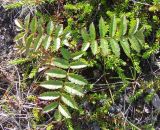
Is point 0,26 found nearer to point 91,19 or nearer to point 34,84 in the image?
point 34,84

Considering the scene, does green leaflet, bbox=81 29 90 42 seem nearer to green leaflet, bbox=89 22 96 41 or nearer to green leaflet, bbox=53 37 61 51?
green leaflet, bbox=89 22 96 41

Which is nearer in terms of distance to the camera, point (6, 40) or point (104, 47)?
point (104, 47)

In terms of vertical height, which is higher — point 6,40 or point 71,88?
point 6,40

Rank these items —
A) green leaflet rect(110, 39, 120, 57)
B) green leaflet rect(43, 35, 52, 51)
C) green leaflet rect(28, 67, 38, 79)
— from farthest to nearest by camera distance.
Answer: green leaflet rect(28, 67, 38, 79) → green leaflet rect(43, 35, 52, 51) → green leaflet rect(110, 39, 120, 57)

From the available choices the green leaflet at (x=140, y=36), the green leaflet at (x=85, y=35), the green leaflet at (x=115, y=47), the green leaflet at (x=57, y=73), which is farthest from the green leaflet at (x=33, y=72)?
the green leaflet at (x=140, y=36)

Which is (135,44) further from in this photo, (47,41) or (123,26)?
(47,41)

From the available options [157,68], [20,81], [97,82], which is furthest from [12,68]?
[157,68]

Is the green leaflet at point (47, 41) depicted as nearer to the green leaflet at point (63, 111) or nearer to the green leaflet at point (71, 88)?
the green leaflet at point (71, 88)

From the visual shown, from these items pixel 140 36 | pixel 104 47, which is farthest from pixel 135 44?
pixel 104 47

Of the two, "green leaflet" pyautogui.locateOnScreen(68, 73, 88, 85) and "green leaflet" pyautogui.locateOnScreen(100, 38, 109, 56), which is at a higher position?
"green leaflet" pyautogui.locateOnScreen(100, 38, 109, 56)

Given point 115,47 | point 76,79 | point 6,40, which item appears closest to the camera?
point 115,47

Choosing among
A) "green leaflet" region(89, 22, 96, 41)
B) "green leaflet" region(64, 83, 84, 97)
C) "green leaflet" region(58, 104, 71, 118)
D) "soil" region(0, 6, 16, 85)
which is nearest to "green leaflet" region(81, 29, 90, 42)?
"green leaflet" region(89, 22, 96, 41)
